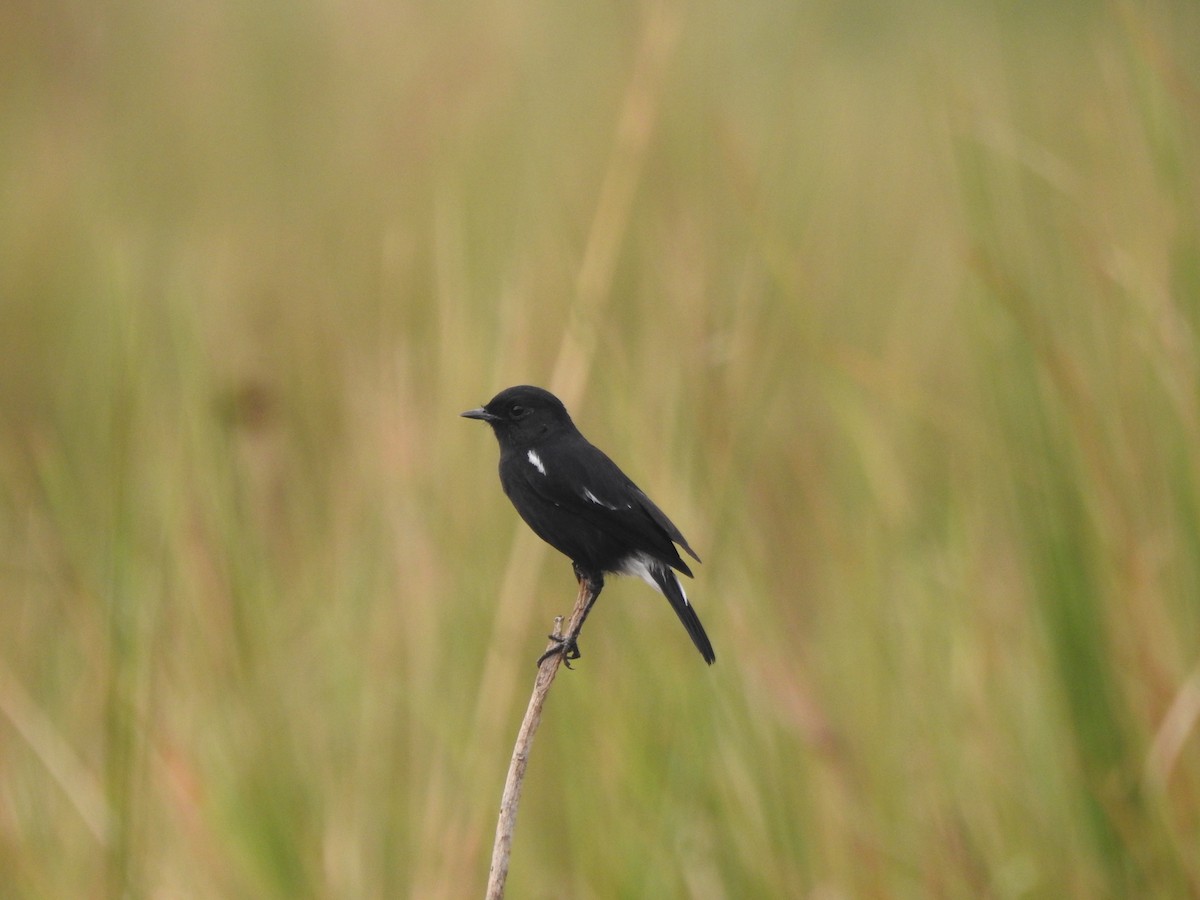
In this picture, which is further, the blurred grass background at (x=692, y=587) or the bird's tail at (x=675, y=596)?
the blurred grass background at (x=692, y=587)

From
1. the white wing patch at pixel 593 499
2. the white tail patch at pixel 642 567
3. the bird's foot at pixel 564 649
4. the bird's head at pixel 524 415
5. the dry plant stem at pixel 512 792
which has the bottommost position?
the dry plant stem at pixel 512 792

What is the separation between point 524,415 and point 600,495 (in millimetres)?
294

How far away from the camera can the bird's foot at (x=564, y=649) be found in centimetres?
206

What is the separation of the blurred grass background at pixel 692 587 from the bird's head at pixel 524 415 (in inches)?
4.9

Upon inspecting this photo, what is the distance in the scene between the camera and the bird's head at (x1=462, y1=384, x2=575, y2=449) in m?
2.46

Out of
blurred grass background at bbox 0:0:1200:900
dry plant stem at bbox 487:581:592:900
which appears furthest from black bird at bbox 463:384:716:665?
dry plant stem at bbox 487:581:592:900

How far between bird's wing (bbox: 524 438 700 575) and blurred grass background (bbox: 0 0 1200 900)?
0.25 m

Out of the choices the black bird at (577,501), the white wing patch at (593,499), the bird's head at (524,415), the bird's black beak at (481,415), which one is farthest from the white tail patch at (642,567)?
the bird's black beak at (481,415)

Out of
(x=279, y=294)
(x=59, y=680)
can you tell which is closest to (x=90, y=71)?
(x=279, y=294)

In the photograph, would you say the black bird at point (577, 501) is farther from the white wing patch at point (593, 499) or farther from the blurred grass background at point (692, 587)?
the blurred grass background at point (692, 587)

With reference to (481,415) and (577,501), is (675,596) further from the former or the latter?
(481,415)

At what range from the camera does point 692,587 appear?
2920 mm

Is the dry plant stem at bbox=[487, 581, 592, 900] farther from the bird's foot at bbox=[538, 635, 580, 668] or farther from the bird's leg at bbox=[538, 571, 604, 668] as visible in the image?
the bird's leg at bbox=[538, 571, 604, 668]

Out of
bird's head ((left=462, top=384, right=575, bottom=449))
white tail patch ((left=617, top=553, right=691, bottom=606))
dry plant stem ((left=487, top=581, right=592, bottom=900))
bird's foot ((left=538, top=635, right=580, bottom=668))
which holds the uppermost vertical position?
bird's head ((left=462, top=384, right=575, bottom=449))
